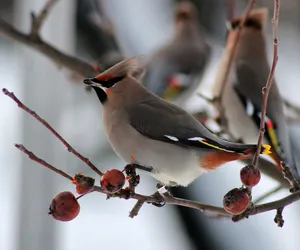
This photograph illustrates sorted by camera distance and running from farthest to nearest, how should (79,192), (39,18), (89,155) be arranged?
(89,155) < (39,18) < (79,192)

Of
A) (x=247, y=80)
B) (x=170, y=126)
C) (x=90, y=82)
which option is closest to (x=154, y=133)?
(x=170, y=126)

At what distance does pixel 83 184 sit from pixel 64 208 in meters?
0.05

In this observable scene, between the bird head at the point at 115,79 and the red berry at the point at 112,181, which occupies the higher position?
the bird head at the point at 115,79

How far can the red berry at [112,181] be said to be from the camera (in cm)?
97

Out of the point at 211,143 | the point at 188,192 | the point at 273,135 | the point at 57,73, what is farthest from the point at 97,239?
the point at 211,143

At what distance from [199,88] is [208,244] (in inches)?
49.5

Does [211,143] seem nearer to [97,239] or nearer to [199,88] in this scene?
[199,88]

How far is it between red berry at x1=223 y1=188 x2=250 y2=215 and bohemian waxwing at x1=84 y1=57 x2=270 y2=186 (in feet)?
0.81

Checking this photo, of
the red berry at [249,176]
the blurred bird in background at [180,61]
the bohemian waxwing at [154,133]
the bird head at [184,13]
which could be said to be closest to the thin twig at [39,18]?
the bohemian waxwing at [154,133]

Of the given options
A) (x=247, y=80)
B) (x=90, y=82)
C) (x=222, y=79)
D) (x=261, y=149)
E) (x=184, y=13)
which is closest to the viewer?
(x=261, y=149)

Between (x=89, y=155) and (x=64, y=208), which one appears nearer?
(x=64, y=208)

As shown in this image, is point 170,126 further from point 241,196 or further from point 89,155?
point 89,155

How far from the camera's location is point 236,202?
3.23 ft

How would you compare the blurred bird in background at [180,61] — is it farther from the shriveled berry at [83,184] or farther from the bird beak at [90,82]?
the shriveled berry at [83,184]
